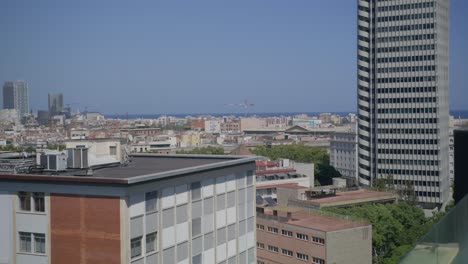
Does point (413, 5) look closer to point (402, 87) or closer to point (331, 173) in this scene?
point (402, 87)

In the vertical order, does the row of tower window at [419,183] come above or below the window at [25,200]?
below

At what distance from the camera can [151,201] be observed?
38.2 feet

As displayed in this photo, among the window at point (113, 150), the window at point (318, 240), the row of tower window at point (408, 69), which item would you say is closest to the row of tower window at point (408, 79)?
the row of tower window at point (408, 69)

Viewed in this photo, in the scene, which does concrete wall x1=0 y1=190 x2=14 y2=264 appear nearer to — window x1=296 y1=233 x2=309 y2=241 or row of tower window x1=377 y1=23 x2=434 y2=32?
window x1=296 y1=233 x2=309 y2=241

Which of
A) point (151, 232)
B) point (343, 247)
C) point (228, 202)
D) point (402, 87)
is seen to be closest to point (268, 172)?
point (402, 87)

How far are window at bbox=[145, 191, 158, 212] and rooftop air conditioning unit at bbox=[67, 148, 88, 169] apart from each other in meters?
2.09

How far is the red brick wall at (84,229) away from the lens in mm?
10758

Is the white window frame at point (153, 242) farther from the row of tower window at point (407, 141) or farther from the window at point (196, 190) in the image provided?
the row of tower window at point (407, 141)

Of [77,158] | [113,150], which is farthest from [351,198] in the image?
[77,158]

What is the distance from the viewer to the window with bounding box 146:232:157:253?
11516 millimetres

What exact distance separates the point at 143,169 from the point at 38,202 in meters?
2.57

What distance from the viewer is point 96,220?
10.9 m

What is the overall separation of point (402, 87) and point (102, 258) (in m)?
46.8

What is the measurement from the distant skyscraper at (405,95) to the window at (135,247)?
144 feet
